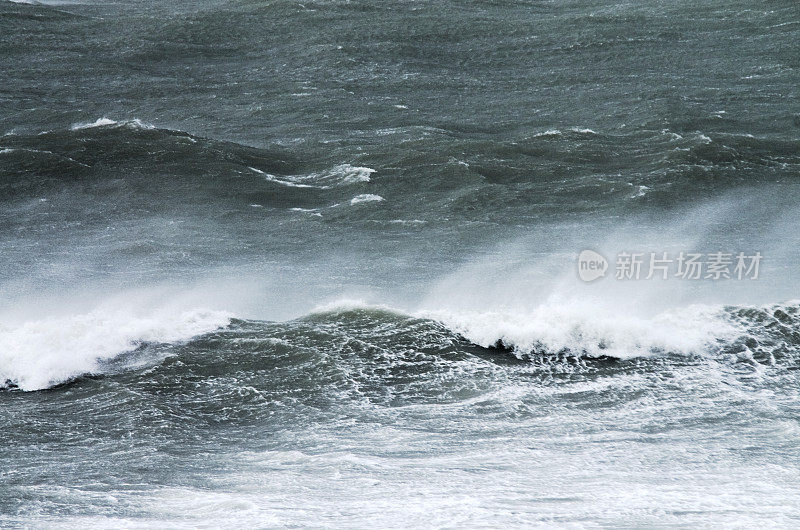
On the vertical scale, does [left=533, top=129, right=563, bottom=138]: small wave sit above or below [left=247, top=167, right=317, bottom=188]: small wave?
above

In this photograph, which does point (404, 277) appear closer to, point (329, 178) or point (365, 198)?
point (365, 198)

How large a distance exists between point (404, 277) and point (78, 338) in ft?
19.9

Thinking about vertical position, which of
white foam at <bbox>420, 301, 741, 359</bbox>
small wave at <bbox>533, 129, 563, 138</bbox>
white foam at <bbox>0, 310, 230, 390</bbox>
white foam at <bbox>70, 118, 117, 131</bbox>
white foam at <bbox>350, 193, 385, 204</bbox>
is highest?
small wave at <bbox>533, 129, 563, 138</bbox>

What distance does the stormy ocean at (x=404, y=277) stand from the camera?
438 inches

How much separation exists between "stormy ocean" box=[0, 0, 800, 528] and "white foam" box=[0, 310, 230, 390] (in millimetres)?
59

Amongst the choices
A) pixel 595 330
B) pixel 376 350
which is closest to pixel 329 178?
pixel 376 350

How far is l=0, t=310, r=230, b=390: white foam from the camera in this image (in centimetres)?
1455

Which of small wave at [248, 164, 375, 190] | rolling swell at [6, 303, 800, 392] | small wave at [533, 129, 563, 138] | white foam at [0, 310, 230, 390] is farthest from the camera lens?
small wave at [533, 129, 563, 138]

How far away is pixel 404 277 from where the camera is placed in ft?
59.7

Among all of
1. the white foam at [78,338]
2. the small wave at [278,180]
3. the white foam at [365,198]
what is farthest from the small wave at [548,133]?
the white foam at [78,338]

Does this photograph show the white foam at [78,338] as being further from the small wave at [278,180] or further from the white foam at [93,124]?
the white foam at [93,124]

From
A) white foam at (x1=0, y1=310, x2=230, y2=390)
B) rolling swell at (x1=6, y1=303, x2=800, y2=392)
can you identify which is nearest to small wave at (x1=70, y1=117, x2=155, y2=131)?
white foam at (x1=0, y1=310, x2=230, y2=390)

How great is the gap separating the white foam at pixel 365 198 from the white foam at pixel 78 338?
21.1ft

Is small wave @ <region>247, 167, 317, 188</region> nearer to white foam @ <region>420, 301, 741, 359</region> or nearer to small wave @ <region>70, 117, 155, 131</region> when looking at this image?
small wave @ <region>70, 117, 155, 131</region>
